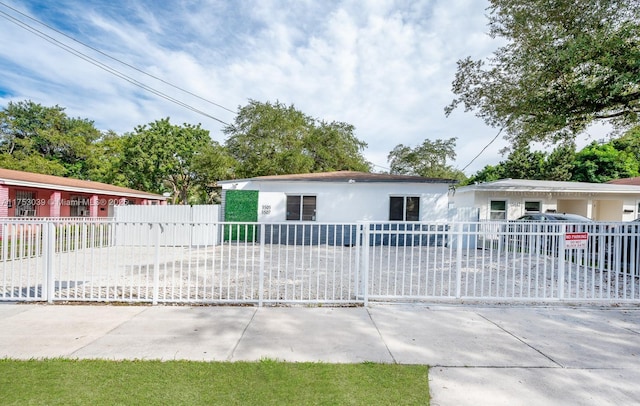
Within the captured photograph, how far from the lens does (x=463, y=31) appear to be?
11.6 metres

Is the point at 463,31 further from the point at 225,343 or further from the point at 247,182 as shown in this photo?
the point at 225,343

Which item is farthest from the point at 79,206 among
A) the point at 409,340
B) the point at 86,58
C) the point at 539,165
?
the point at 539,165

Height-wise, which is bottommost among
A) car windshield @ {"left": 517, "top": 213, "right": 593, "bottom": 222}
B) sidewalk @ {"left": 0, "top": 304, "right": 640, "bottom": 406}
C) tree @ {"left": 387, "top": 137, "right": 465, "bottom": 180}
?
sidewalk @ {"left": 0, "top": 304, "right": 640, "bottom": 406}

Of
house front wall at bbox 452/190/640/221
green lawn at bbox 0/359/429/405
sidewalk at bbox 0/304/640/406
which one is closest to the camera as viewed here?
green lawn at bbox 0/359/429/405

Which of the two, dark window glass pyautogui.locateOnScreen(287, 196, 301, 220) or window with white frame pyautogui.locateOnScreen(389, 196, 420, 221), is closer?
window with white frame pyautogui.locateOnScreen(389, 196, 420, 221)

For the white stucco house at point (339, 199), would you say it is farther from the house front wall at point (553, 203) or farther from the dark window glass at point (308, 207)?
the house front wall at point (553, 203)

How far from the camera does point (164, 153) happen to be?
82.4 feet

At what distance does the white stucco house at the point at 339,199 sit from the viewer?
1351 cm

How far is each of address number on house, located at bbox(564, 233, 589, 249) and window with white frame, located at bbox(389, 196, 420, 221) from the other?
26.6 feet

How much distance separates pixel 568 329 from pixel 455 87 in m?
9.97

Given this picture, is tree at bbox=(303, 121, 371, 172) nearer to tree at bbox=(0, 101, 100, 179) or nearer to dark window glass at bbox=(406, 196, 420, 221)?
dark window glass at bbox=(406, 196, 420, 221)

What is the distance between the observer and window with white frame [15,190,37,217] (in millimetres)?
17250

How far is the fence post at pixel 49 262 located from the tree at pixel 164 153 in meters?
20.2

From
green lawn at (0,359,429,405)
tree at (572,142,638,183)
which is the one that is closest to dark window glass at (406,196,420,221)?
green lawn at (0,359,429,405)
